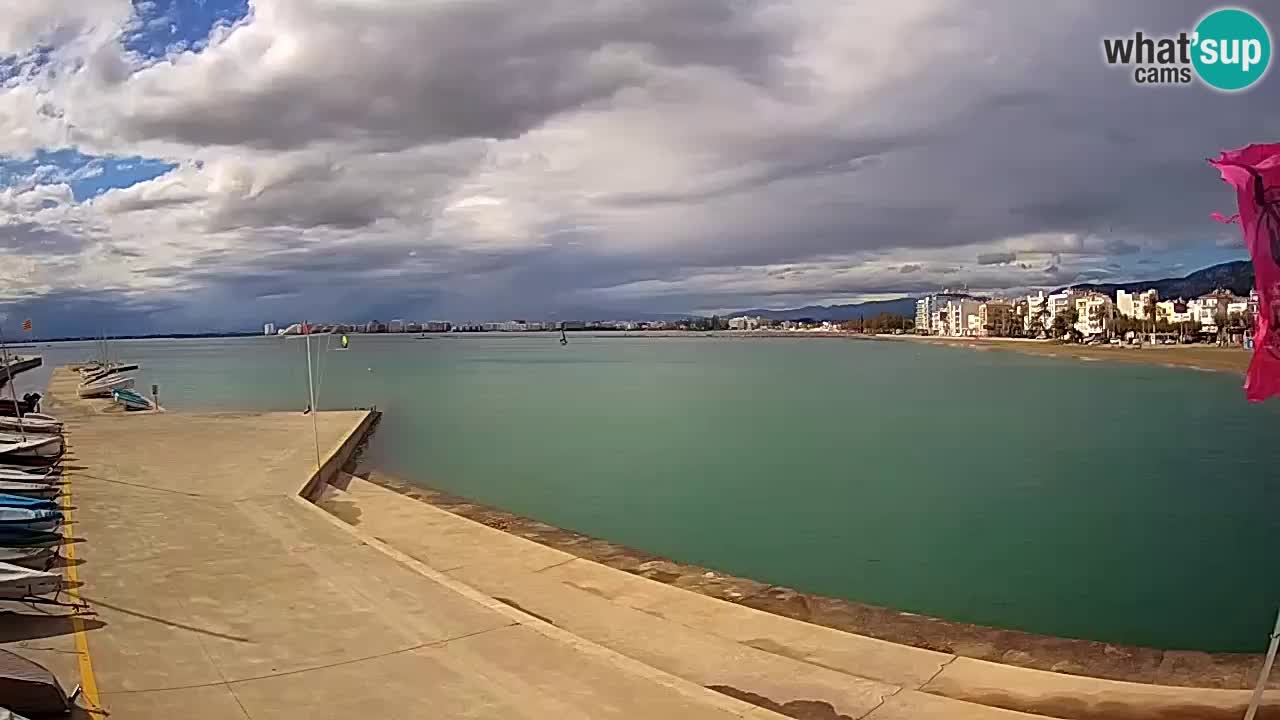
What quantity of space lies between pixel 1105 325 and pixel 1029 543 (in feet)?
515

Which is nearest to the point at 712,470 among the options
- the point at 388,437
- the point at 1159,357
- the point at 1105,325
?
the point at 388,437

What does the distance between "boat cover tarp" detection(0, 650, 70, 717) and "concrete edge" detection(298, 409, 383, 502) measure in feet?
38.1

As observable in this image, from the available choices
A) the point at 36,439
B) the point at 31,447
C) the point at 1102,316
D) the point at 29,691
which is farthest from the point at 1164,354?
the point at 29,691

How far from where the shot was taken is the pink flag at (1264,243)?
571 centimetres

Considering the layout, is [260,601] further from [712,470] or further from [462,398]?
[462,398]

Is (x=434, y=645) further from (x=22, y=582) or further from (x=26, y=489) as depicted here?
(x=26, y=489)

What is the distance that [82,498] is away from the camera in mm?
17156

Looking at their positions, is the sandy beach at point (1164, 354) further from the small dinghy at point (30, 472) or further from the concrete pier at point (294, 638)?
the small dinghy at point (30, 472)

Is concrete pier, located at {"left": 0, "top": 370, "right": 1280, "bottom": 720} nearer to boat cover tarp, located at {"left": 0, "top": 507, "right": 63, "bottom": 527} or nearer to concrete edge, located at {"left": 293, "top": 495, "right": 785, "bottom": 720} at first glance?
concrete edge, located at {"left": 293, "top": 495, "right": 785, "bottom": 720}

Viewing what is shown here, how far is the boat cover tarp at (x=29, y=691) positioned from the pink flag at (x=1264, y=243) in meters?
8.54

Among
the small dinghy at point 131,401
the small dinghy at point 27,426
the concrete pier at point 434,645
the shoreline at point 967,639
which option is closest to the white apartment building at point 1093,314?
the small dinghy at point 131,401

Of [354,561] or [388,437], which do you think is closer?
Result: [354,561]

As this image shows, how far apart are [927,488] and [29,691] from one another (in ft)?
82.8

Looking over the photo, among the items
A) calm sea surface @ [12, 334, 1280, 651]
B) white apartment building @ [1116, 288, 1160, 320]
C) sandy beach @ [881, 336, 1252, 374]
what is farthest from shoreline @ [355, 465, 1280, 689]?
white apartment building @ [1116, 288, 1160, 320]
